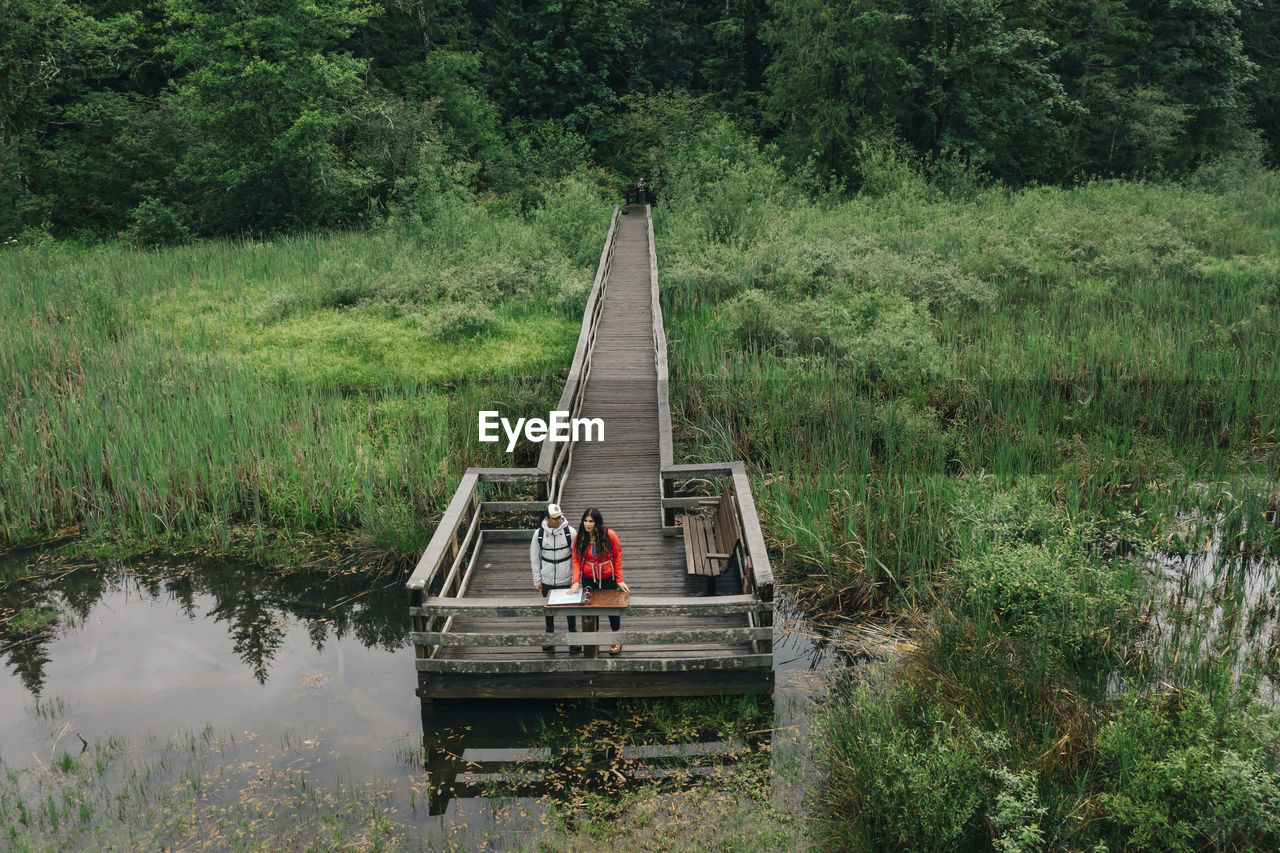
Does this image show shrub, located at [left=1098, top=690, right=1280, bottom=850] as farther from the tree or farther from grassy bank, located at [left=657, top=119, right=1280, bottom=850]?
the tree

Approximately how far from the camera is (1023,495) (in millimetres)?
9711

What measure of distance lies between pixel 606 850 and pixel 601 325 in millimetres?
12597

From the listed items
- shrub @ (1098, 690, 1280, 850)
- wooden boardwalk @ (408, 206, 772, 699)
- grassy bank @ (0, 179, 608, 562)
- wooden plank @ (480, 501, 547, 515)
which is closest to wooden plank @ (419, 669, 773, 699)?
wooden boardwalk @ (408, 206, 772, 699)

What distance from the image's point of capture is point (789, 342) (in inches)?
600

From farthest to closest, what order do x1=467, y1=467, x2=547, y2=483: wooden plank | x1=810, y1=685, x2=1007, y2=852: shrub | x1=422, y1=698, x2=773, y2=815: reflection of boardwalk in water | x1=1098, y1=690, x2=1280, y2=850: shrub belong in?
x1=467, y1=467, x2=547, y2=483: wooden plank, x1=422, y1=698, x2=773, y2=815: reflection of boardwalk in water, x1=810, y1=685, x2=1007, y2=852: shrub, x1=1098, y1=690, x2=1280, y2=850: shrub

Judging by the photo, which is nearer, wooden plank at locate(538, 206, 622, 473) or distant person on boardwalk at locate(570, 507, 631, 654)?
distant person on boardwalk at locate(570, 507, 631, 654)

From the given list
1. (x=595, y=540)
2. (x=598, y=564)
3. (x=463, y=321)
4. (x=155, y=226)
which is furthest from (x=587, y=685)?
(x=155, y=226)

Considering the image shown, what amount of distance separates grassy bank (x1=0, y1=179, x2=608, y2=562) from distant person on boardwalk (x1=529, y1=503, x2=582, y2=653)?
3.60 m

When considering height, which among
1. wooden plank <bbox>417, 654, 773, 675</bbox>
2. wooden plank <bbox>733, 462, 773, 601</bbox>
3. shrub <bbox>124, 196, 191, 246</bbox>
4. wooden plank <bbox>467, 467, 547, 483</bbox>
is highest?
shrub <bbox>124, 196, 191, 246</bbox>

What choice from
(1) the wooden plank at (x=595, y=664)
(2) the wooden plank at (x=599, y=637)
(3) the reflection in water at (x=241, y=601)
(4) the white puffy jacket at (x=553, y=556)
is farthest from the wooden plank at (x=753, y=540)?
(3) the reflection in water at (x=241, y=601)

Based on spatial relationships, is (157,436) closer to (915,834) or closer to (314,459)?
(314,459)

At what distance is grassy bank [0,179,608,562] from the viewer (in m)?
11.4

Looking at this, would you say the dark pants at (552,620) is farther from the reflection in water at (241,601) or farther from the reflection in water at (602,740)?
the reflection in water at (241,601)

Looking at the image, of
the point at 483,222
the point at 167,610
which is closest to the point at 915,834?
the point at 167,610
